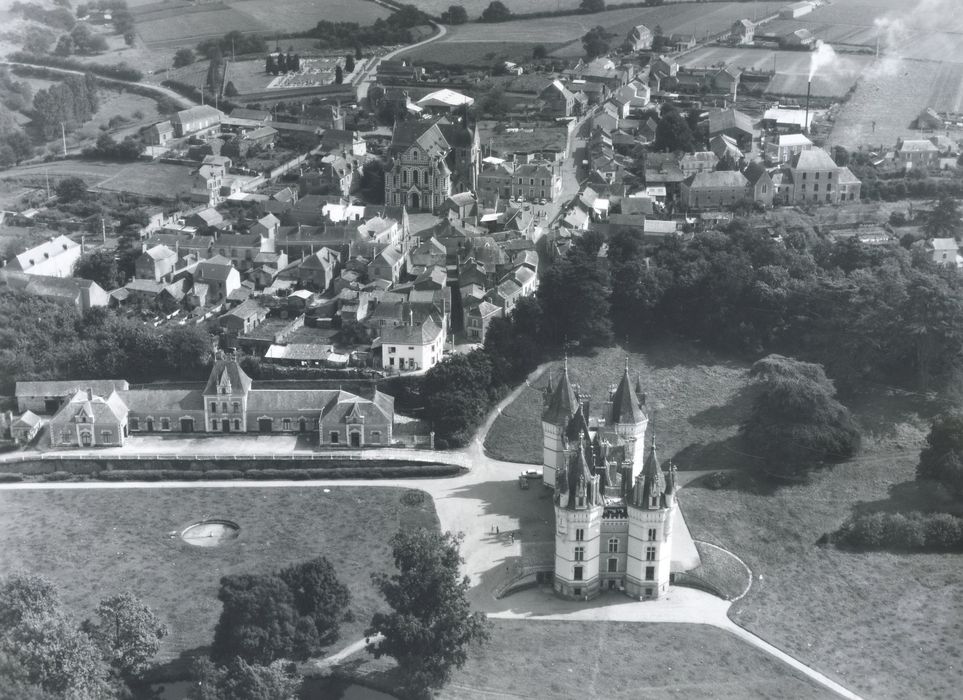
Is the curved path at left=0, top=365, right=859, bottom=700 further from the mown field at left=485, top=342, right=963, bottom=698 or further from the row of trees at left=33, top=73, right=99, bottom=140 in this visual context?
the row of trees at left=33, top=73, right=99, bottom=140

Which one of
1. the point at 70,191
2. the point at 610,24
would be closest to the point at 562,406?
the point at 70,191

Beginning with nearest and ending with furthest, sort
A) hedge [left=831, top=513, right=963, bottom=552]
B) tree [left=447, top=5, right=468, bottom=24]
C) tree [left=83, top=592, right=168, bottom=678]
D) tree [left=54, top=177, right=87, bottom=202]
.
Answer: tree [left=83, top=592, right=168, bottom=678] → hedge [left=831, top=513, right=963, bottom=552] → tree [left=54, top=177, right=87, bottom=202] → tree [left=447, top=5, right=468, bottom=24]

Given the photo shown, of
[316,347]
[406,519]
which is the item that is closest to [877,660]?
[406,519]

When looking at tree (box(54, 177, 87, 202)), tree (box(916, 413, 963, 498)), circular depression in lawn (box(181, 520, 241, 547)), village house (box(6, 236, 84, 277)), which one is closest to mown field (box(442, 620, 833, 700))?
circular depression in lawn (box(181, 520, 241, 547))

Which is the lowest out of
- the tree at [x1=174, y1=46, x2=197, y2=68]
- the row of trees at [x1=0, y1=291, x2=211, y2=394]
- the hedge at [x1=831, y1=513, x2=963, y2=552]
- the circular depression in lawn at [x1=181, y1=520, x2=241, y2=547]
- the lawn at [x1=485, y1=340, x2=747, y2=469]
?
the circular depression in lawn at [x1=181, y1=520, x2=241, y2=547]

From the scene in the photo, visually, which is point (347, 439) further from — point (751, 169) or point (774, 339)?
point (751, 169)

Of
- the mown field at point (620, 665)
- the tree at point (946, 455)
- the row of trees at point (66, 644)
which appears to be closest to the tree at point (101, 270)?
the row of trees at point (66, 644)

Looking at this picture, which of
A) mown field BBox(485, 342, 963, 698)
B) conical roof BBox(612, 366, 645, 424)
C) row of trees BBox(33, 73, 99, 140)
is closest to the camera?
mown field BBox(485, 342, 963, 698)

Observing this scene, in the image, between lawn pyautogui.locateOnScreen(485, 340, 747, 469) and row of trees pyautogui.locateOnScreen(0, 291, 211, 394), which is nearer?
lawn pyautogui.locateOnScreen(485, 340, 747, 469)
